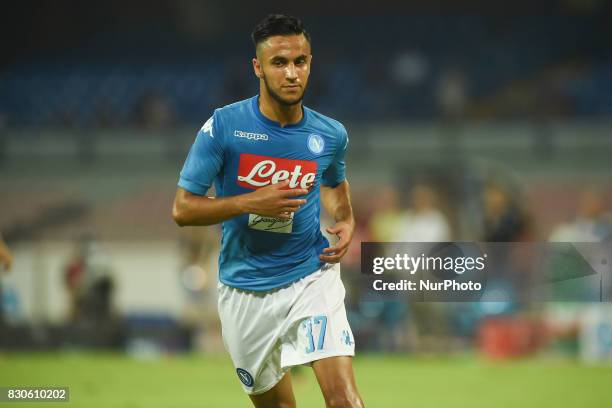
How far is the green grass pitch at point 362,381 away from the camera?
9.07 meters

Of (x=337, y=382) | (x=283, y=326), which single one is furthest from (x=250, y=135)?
(x=337, y=382)

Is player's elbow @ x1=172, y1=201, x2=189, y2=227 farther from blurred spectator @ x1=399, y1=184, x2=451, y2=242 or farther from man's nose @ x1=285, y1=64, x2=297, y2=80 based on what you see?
blurred spectator @ x1=399, y1=184, x2=451, y2=242

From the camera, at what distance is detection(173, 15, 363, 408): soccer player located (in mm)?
5234

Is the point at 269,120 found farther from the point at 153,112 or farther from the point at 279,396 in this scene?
the point at 153,112

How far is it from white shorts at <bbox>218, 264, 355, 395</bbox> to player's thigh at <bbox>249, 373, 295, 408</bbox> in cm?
6

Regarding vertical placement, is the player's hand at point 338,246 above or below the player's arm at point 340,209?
below

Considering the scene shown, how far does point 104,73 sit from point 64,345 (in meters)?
16.4

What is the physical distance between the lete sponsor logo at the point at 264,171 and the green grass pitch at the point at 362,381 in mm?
3814

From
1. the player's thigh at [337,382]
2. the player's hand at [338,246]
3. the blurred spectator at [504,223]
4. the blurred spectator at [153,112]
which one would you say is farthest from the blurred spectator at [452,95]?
the player's thigh at [337,382]

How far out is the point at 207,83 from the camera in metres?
28.4

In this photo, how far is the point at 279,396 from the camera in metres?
5.75

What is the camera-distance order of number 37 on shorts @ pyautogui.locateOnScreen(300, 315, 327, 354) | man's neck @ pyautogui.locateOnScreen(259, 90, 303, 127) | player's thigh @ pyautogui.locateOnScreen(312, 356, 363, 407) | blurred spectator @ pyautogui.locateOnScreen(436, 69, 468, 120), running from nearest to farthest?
1. player's thigh @ pyautogui.locateOnScreen(312, 356, 363, 407)
2. number 37 on shorts @ pyautogui.locateOnScreen(300, 315, 327, 354)
3. man's neck @ pyautogui.locateOnScreen(259, 90, 303, 127)
4. blurred spectator @ pyautogui.locateOnScreen(436, 69, 468, 120)

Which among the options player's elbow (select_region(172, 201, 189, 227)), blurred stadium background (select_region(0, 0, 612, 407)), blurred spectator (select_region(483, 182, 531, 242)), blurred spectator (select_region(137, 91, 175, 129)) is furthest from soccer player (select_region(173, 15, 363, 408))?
blurred spectator (select_region(137, 91, 175, 129))

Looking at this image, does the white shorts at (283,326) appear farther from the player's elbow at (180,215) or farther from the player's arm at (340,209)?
the player's elbow at (180,215)
